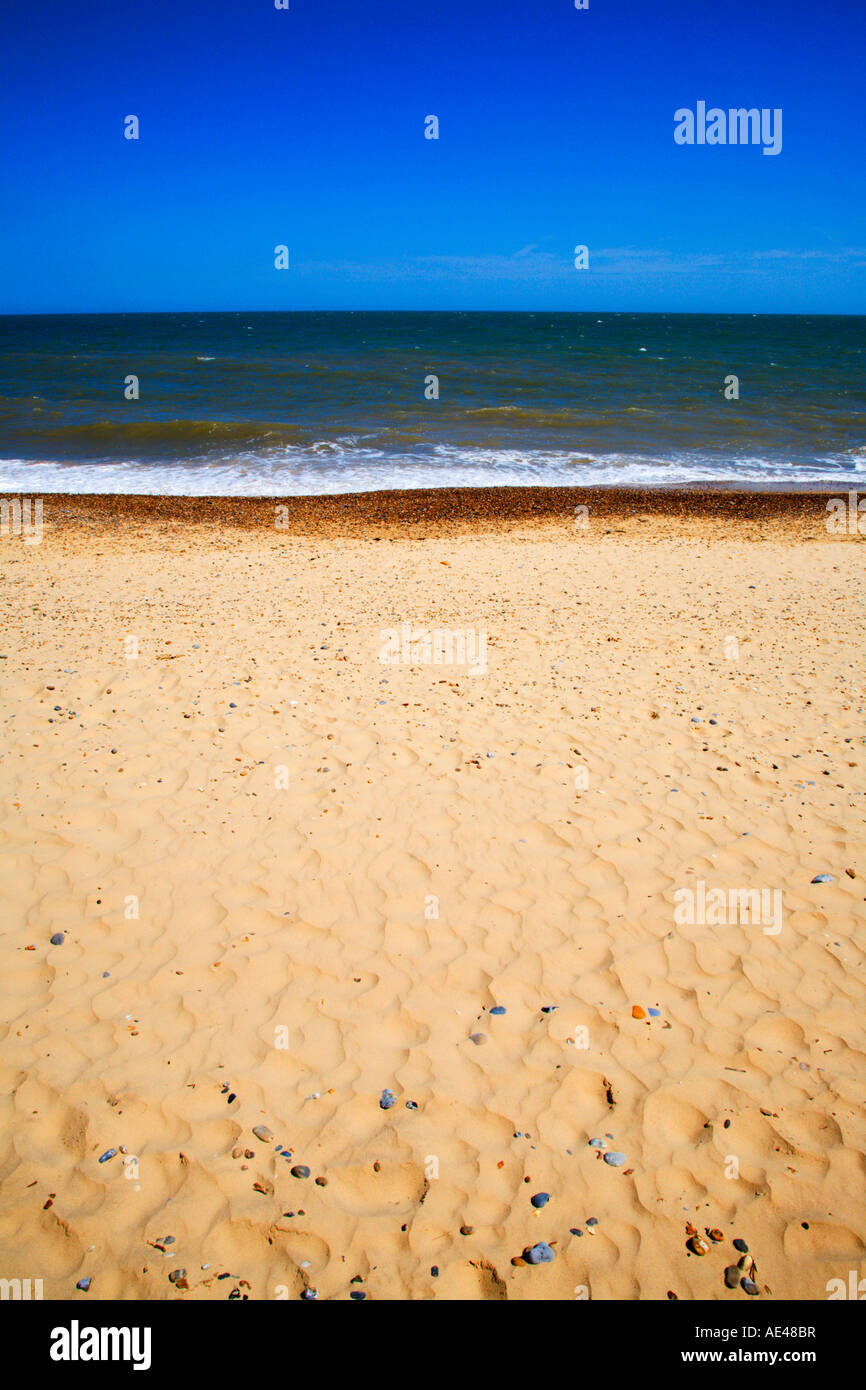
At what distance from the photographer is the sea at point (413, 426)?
1758cm

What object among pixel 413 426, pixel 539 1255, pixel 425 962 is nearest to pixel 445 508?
pixel 413 426

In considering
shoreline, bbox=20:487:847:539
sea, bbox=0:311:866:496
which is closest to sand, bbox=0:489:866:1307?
shoreline, bbox=20:487:847:539

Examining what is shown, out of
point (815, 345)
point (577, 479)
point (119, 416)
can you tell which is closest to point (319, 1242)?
point (577, 479)

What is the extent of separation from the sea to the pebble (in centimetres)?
1515

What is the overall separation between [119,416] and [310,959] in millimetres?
24423

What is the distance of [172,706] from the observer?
6293mm

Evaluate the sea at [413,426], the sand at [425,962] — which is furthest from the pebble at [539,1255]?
the sea at [413,426]

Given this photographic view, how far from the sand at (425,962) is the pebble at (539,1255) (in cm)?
5

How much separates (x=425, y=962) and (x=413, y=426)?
21.7 meters

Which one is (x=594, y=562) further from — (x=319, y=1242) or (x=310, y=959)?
(x=319, y=1242)

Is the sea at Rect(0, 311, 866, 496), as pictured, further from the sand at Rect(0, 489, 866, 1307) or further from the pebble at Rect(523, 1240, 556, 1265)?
the pebble at Rect(523, 1240, 556, 1265)

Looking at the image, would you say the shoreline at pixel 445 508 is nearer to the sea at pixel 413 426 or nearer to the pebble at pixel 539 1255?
the sea at pixel 413 426

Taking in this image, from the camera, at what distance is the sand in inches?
111
